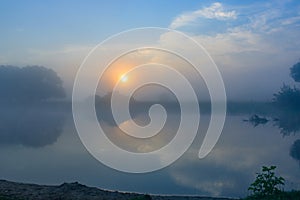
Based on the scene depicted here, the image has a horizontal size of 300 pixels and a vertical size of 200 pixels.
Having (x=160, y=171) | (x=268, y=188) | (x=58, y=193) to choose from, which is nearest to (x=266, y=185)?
(x=268, y=188)

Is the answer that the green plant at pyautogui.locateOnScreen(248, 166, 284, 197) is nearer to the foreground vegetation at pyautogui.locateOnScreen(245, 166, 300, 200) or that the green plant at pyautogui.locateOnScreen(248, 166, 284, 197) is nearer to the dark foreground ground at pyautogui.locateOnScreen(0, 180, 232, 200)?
the foreground vegetation at pyautogui.locateOnScreen(245, 166, 300, 200)

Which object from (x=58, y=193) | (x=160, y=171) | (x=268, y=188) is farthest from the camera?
(x=160, y=171)

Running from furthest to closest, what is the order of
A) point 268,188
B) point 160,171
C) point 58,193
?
point 160,171, point 58,193, point 268,188

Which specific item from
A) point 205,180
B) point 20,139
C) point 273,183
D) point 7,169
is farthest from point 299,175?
point 20,139

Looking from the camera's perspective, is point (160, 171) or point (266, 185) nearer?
point (266, 185)

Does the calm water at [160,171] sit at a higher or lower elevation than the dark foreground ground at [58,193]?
higher

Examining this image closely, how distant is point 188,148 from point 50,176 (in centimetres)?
1221

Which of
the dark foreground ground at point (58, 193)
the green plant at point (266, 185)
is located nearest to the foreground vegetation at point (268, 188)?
the green plant at point (266, 185)

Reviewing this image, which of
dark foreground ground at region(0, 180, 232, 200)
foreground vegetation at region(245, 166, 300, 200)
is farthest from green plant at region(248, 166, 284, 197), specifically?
dark foreground ground at region(0, 180, 232, 200)

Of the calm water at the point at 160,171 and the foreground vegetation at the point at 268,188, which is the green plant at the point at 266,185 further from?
the calm water at the point at 160,171

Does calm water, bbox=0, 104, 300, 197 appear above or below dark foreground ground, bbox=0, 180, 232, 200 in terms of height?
above

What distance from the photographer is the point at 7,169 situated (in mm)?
21031

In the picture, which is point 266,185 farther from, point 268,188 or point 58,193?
point 58,193

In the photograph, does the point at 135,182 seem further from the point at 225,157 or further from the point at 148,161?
Result: the point at 225,157
